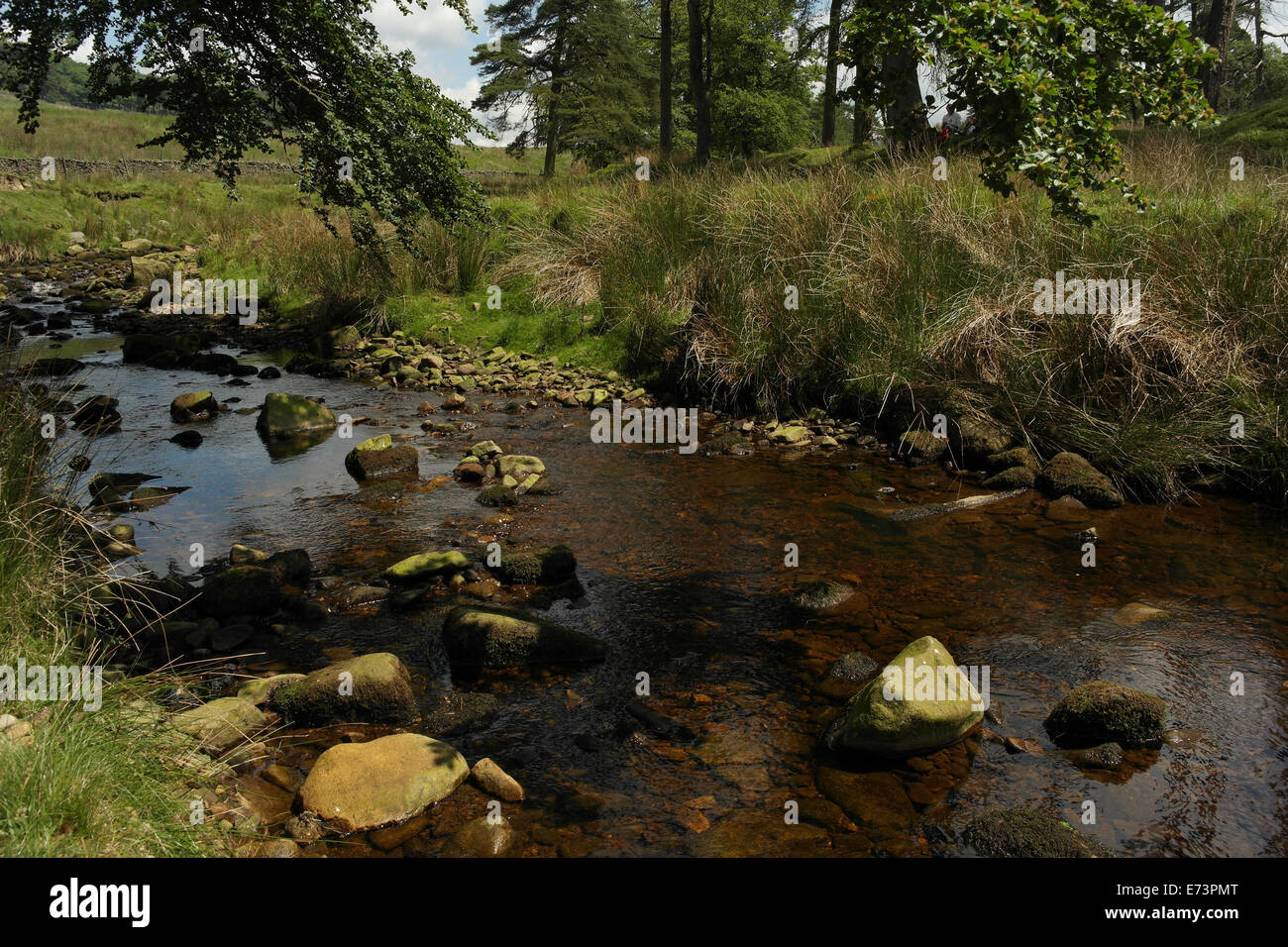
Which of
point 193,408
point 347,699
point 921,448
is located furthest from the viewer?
point 193,408

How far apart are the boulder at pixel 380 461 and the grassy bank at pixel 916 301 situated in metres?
3.54

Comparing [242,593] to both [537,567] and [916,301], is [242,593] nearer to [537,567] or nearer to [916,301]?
[537,567]

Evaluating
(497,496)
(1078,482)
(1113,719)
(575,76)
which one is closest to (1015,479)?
Answer: (1078,482)

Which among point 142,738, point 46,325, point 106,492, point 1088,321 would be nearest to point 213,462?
point 106,492

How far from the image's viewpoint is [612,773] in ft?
11.9

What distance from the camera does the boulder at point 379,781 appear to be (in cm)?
328

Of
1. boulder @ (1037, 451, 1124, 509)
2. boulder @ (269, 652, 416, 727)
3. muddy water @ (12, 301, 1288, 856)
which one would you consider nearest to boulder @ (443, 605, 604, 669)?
muddy water @ (12, 301, 1288, 856)

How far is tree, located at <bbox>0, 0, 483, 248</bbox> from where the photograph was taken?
25.0 ft

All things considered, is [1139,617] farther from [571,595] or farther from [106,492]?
[106,492]

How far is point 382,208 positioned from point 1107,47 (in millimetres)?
6468

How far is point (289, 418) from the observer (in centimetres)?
915

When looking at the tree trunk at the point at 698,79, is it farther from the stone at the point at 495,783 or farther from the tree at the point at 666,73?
the stone at the point at 495,783

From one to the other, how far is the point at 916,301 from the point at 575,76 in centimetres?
2604

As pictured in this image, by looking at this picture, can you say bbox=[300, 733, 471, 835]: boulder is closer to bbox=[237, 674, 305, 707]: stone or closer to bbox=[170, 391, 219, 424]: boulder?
bbox=[237, 674, 305, 707]: stone
